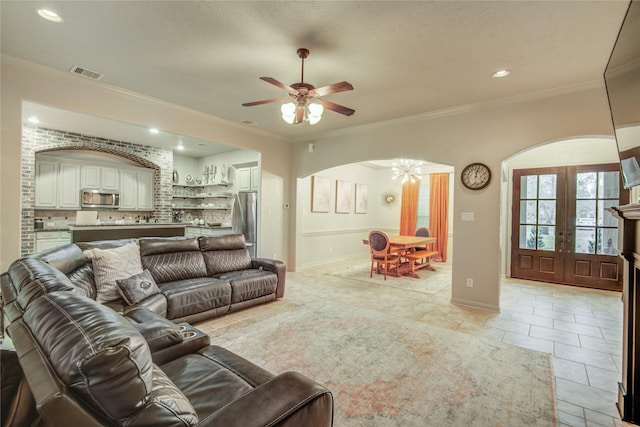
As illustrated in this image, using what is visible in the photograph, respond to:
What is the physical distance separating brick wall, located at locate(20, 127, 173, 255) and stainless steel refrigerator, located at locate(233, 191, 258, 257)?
2155mm

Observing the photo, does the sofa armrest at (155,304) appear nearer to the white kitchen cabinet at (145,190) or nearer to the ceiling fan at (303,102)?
the ceiling fan at (303,102)

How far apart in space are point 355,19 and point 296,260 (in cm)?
482

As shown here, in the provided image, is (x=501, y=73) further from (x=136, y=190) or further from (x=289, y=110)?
(x=136, y=190)

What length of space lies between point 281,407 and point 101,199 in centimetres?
755

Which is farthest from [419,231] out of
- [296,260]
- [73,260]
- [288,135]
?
[73,260]

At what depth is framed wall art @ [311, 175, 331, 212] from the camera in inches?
277

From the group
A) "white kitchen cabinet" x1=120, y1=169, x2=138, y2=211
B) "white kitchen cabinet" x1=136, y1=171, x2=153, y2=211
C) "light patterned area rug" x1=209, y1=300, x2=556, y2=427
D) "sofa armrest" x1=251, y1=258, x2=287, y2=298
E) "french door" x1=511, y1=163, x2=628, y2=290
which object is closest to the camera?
"light patterned area rug" x1=209, y1=300, x2=556, y2=427

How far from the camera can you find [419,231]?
715 centimetres

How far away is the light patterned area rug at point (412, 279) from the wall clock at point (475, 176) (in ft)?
6.06

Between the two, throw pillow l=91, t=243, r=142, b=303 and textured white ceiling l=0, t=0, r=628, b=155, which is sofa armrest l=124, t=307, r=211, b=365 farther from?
textured white ceiling l=0, t=0, r=628, b=155

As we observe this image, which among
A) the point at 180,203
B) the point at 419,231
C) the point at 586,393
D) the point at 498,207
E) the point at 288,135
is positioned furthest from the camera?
the point at 180,203

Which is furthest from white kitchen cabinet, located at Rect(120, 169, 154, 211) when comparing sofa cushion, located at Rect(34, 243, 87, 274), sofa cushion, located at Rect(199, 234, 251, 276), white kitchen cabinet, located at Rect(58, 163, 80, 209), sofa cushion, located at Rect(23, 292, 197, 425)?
sofa cushion, located at Rect(23, 292, 197, 425)

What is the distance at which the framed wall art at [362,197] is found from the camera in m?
8.49

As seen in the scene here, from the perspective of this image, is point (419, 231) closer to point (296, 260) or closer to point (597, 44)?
point (296, 260)
